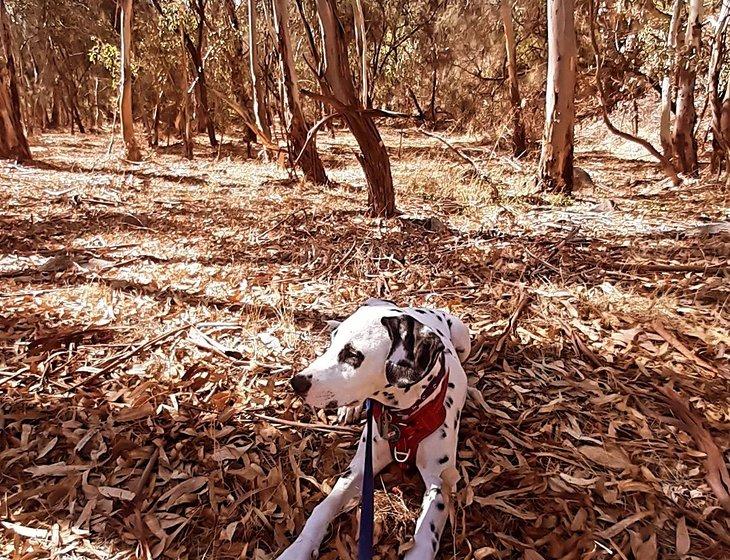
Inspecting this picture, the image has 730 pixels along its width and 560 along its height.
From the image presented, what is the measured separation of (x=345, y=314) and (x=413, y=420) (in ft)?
5.57

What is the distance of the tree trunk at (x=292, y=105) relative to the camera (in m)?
8.10

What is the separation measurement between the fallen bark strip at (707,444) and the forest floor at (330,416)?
1cm

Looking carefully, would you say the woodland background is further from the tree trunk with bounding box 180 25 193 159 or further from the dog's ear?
the tree trunk with bounding box 180 25 193 159

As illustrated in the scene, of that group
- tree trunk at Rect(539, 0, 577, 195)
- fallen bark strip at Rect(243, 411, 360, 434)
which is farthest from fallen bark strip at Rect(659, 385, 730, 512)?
tree trunk at Rect(539, 0, 577, 195)

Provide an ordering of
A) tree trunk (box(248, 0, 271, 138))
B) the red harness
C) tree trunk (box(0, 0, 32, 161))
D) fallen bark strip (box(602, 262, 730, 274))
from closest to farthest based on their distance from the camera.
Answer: the red harness < fallen bark strip (box(602, 262, 730, 274)) < tree trunk (box(248, 0, 271, 138)) < tree trunk (box(0, 0, 32, 161))

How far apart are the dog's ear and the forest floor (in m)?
0.63

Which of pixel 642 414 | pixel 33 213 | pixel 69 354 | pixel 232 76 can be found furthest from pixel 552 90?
pixel 232 76

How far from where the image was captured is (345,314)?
11.6 ft

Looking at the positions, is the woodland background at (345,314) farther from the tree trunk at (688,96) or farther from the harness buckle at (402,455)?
the harness buckle at (402,455)

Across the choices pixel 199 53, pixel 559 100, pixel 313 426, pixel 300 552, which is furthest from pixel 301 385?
pixel 199 53

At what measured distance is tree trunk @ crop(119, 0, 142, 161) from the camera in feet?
32.6

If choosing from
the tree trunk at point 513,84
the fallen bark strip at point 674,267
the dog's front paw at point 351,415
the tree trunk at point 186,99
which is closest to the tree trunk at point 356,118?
the fallen bark strip at point 674,267

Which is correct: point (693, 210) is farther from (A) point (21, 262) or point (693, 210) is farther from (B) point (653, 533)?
(A) point (21, 262)

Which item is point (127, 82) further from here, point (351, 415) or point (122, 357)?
point (351, 415)
